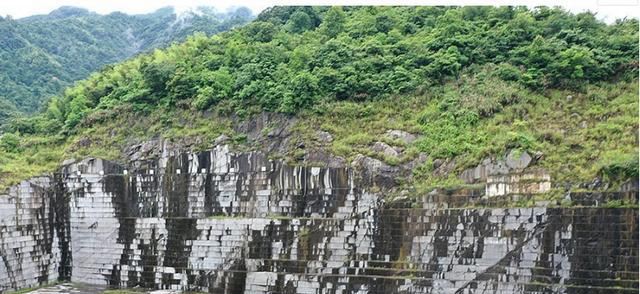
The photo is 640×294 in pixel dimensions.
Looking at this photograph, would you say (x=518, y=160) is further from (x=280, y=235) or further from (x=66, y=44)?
(x=66, y=44)

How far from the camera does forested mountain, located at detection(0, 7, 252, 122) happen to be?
39.8 metres

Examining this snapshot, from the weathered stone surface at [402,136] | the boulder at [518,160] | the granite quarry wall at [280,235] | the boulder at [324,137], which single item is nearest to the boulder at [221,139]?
the granite quarry wall at [280,235]

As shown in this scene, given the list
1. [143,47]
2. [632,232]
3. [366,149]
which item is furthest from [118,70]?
[143,47]

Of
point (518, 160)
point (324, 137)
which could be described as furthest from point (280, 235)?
point (518, 160)

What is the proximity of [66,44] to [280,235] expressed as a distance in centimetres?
3570

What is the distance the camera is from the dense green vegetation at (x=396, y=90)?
60.0ft

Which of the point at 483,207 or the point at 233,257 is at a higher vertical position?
the point at 483,207

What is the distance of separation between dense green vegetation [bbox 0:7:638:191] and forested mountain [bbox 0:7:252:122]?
11594mm

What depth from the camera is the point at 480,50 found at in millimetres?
22219

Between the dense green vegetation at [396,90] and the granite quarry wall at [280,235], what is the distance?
1382 millimetres

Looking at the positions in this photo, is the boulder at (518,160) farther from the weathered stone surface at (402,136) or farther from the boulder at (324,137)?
the boulder at (324,137)

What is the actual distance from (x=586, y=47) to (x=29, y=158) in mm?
17924

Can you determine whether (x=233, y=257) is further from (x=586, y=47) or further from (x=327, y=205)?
(x=586, y=47)

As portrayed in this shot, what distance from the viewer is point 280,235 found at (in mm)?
18859
